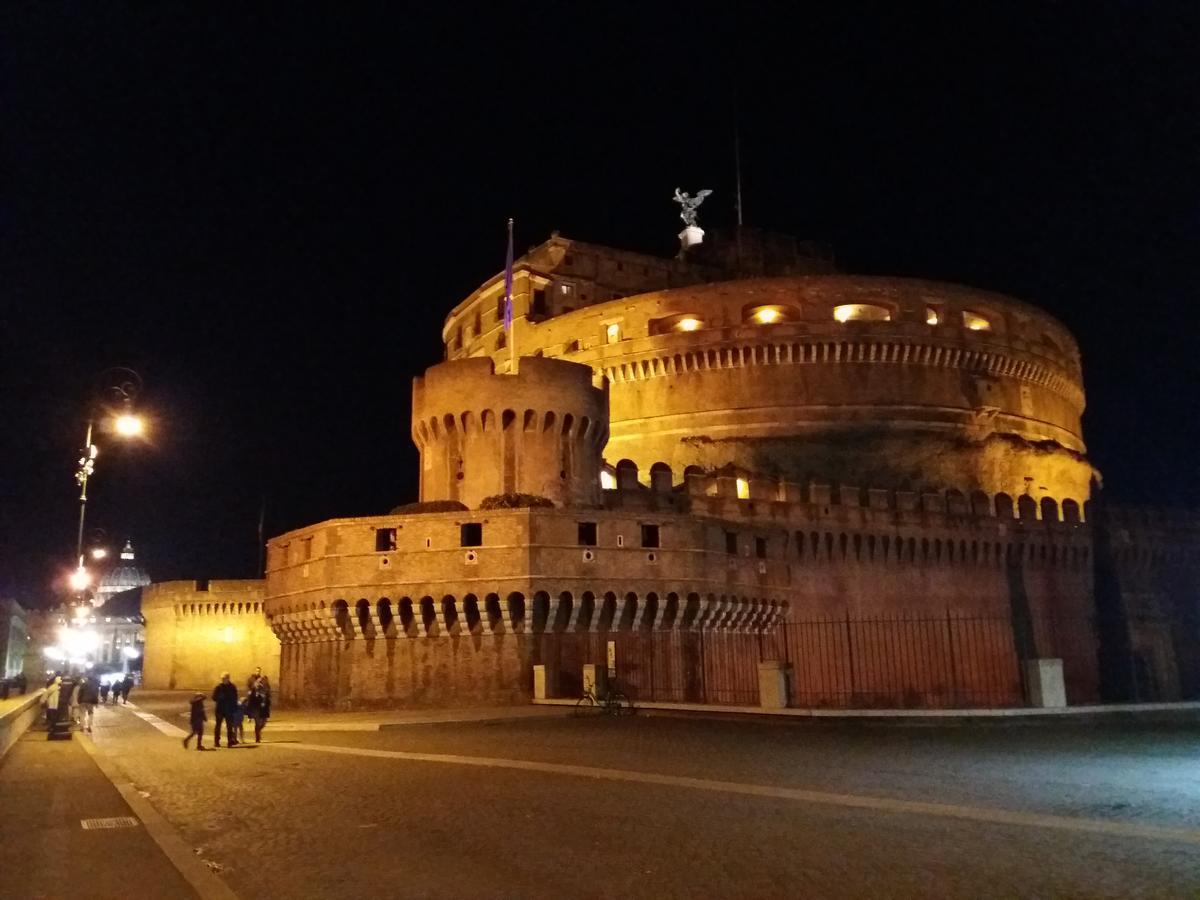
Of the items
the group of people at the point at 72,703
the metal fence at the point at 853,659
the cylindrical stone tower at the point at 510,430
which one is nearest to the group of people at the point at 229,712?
the group of people at the point at 72,703

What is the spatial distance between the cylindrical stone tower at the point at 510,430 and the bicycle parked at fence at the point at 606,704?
7725 mm

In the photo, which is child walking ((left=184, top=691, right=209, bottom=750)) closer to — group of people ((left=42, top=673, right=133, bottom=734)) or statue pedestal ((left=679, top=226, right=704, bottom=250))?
group of people ((left=42, top=673, right=133, bottom=734))


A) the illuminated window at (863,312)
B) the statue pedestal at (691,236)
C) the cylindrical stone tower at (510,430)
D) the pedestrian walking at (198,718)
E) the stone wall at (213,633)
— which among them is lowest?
the pedestrian walking at (198,718)

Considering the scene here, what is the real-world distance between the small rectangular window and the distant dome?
81458 millimetres

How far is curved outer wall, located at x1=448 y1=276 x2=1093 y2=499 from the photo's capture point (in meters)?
41.5

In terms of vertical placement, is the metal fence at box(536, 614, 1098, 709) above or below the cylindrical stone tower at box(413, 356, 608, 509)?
below

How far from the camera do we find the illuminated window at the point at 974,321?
150 feet

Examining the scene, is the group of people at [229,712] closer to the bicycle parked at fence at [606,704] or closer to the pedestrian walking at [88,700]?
the pedestrian walking at [88,700]

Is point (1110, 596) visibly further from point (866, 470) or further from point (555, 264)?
point (555, 264)

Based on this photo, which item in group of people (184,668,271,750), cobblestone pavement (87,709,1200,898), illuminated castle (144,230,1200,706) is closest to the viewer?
cobblestone pavement (87,709,1200,898)

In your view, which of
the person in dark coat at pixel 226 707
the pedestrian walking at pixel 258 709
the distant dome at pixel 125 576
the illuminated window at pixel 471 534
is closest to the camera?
the person in dark coat at pixel 226 707

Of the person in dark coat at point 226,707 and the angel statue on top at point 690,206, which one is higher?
the angel statue on top at point 690,206

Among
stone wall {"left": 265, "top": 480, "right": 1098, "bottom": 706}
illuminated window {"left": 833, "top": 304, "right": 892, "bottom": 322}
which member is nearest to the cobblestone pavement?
stone wall {"left": 265, "top": 480, "right": 1098, "bottom": 706}

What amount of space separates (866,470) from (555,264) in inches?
789
